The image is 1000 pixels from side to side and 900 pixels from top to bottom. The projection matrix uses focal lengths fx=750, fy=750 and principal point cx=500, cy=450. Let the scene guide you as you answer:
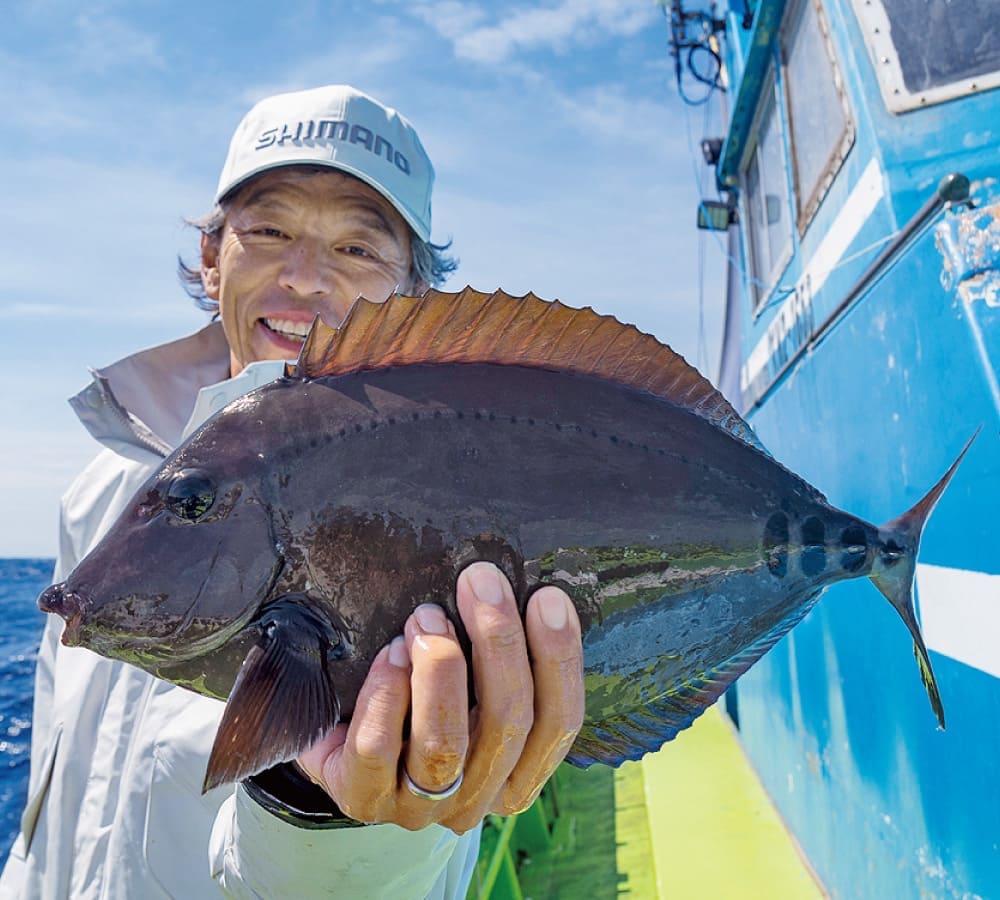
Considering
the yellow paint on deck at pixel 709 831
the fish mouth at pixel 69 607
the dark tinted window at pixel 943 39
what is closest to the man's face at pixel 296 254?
the fish mouth at pixel 69 607

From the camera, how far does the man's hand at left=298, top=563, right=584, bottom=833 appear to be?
1.39 meters

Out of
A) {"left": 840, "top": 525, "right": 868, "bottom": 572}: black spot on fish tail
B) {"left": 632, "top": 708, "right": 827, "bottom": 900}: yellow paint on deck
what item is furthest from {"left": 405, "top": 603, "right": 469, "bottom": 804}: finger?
{"left": 632, "top": 708, "right": 827, "bottom": 900}: yellow paint on deck

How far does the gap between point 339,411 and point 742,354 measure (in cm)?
584

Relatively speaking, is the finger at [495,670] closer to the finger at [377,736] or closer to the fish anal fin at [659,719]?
the finger at [377,736]

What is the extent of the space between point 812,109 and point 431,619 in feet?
14.7

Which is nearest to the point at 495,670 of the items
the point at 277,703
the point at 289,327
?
the point at 277,703

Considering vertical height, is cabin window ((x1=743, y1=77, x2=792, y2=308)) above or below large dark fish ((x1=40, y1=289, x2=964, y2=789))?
above

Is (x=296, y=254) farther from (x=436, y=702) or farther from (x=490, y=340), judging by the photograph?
(x=436, y=702)

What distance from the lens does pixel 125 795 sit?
2.23 m

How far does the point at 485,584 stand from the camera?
55.8 inches

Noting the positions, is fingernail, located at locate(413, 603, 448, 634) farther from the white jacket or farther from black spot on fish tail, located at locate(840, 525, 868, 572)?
black spot on fish tail, located at locate(840, 525, 868, 572)

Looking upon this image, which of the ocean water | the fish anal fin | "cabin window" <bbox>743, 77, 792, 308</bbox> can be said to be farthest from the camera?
the ocean water

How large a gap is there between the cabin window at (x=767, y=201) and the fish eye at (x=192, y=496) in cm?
449

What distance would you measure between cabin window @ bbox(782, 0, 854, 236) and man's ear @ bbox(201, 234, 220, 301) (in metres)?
2.91
